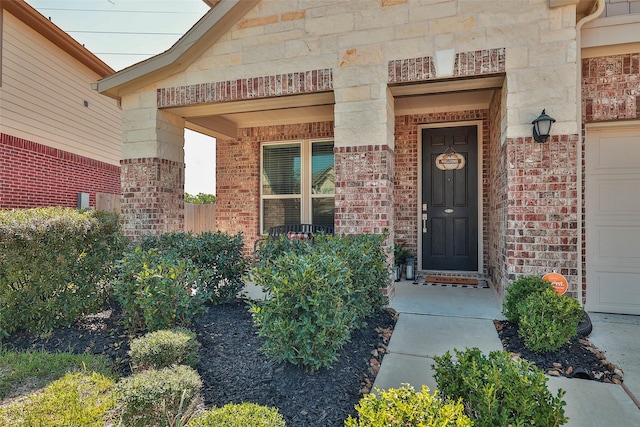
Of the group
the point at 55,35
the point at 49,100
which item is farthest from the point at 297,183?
the point at 55,35

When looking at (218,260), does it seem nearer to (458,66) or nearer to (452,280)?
(458,66)

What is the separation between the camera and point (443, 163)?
231 inches

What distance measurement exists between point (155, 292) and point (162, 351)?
626 millimetres

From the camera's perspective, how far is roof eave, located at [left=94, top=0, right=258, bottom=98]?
4.49 meters

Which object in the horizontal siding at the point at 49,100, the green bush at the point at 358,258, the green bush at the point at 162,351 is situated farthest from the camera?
the horizontal siding at the point at 49,100

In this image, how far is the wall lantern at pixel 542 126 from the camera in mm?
3412

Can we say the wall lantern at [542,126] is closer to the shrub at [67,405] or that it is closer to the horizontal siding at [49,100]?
the shrub at [67,405]

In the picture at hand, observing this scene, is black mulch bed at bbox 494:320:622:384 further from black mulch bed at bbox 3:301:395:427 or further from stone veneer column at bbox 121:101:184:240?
stone veneer column at bbox 121:101:184:240

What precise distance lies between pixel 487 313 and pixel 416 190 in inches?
101

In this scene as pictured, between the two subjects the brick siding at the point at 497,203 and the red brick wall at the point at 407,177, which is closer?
the brick siding at the point at 497,203

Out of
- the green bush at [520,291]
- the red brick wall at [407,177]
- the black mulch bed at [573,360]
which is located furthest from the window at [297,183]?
the black mulch bed at [573,360]

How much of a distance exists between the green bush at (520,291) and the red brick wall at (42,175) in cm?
924

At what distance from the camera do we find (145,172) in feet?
16.4

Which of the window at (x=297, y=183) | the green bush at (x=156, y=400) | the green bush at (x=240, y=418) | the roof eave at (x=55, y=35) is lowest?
the green bush at (x=156, y=400)
